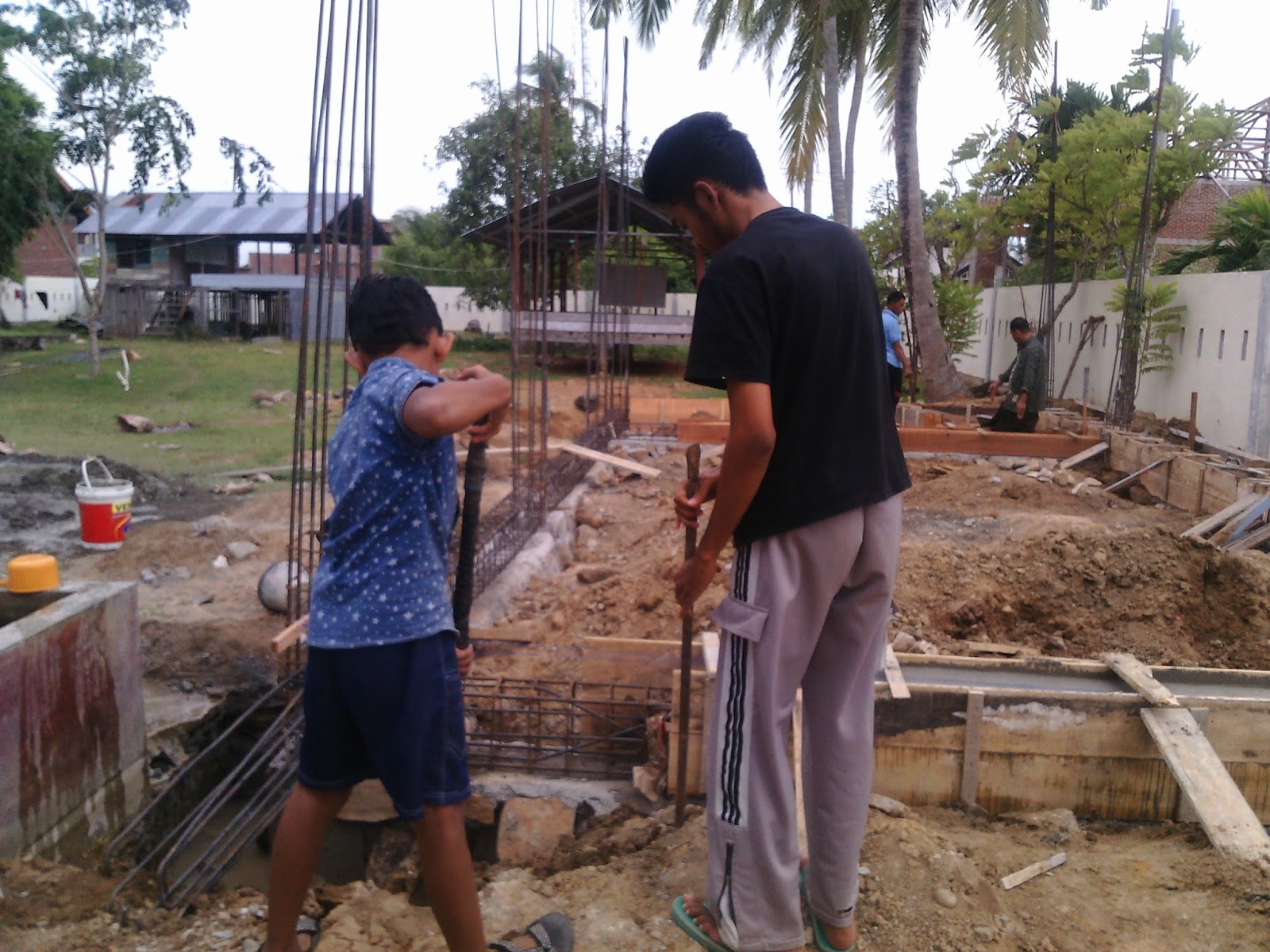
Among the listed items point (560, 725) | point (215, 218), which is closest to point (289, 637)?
point (560, 725)

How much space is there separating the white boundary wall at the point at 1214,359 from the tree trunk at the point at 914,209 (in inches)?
88.5

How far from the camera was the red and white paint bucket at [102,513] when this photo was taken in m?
6.91

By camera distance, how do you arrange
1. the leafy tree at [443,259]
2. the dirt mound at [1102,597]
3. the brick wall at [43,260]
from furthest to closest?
the brick wall at [43,260] → the leafy tree at [443,259] → the dirt mound at [1102,597]

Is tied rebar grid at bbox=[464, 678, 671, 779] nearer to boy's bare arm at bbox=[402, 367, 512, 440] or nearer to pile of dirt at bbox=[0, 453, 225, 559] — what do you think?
boy's bare arm at bbox=[402, 367, 512, 440]

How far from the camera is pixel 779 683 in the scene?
213 centimetres

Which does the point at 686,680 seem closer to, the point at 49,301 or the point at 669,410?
the point at 669,410

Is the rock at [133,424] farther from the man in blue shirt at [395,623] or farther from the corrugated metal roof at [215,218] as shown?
the corrugated metal roof at [215,218]

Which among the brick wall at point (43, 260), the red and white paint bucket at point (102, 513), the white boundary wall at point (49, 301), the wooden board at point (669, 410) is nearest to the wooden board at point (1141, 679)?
the red and white paint bucket at point (102, 513)

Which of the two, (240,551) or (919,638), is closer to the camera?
(919,638)

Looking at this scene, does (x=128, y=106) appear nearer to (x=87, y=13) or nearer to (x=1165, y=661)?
(x=87, y=13)

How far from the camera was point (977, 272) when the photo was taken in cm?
3022

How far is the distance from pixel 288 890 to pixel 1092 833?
2218 mm

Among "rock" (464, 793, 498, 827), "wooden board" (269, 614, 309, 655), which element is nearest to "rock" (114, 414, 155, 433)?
"wooden board" (269, 614, 309, 655)

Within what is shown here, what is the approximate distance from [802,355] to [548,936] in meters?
1.43
